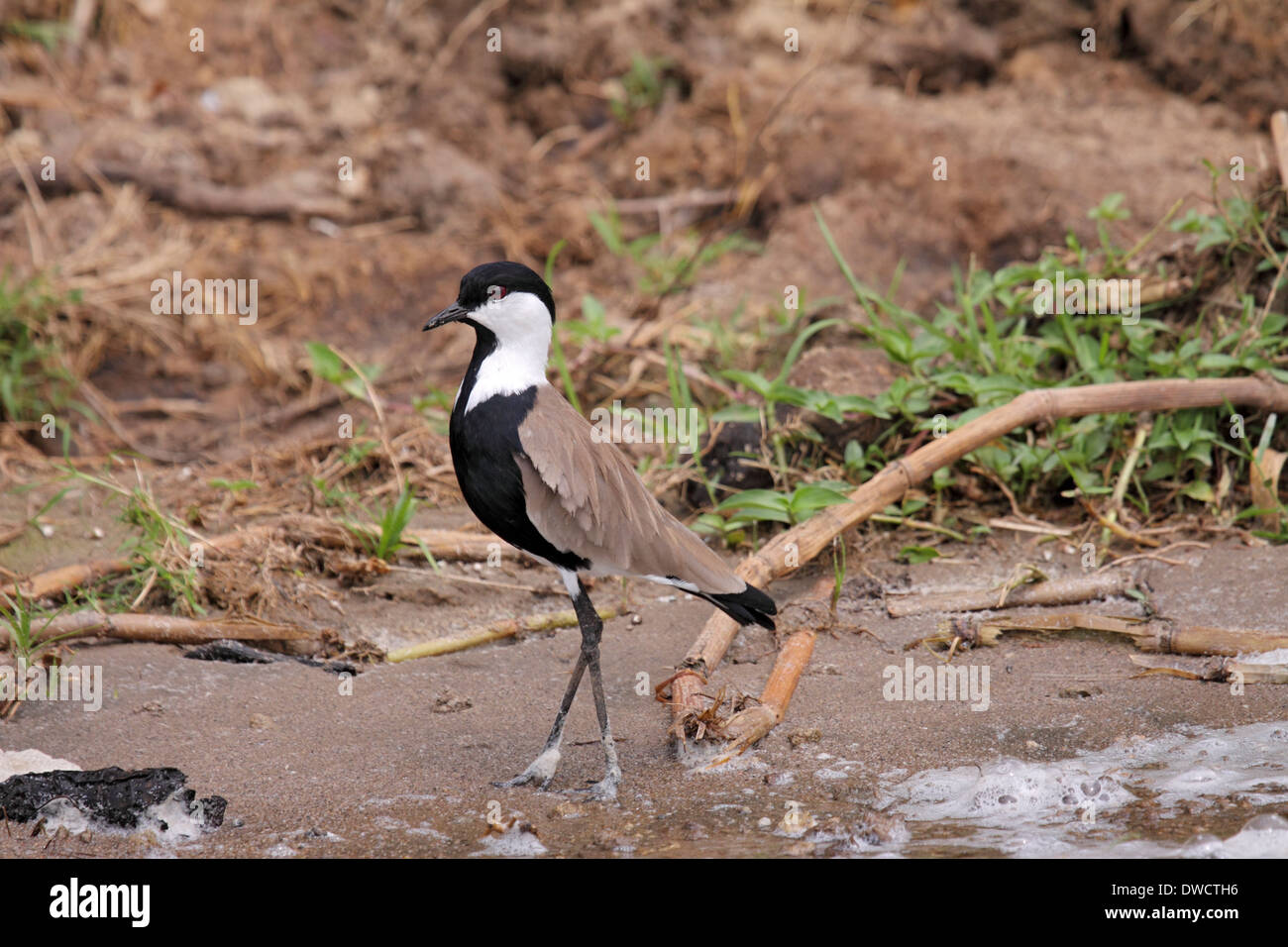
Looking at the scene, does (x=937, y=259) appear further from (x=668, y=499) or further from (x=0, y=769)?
(x=0, y=769)

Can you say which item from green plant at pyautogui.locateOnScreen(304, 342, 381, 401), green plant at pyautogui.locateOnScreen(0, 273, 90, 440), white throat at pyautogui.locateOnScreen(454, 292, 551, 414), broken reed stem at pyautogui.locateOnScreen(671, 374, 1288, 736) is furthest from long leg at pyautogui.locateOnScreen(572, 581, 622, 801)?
green plant at pyautogui.locateOnScreen(0, 273, 90, 440)

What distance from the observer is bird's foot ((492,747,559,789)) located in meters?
3.97

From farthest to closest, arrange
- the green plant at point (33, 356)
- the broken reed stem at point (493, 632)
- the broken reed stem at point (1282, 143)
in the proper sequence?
the green plant at point (33, 356), the broken reed stem at point (1282, 143), the broken reed stem at point (493, 632)

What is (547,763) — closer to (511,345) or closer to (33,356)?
(511,345)

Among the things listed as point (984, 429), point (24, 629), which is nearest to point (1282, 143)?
point (984, 429)

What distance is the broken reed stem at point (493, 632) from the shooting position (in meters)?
4.86

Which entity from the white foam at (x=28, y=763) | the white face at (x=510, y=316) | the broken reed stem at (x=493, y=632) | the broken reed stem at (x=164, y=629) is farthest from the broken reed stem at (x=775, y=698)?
the white foam at (x=28, y=763)

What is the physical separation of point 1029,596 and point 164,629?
10.1 ft

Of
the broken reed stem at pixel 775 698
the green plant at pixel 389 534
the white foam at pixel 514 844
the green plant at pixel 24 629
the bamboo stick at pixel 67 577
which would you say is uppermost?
the green plant at pixel 389 534

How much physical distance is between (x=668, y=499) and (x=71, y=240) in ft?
12.7

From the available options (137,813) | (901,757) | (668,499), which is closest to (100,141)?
(668,499)

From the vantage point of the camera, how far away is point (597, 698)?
162 inches

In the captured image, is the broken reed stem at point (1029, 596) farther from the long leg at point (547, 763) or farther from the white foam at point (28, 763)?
the white foam at point (28, 763)

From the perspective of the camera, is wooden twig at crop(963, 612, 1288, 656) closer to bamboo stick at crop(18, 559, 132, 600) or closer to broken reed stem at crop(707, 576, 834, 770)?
broken reed stem at crop(707, 576, 834, 770)
